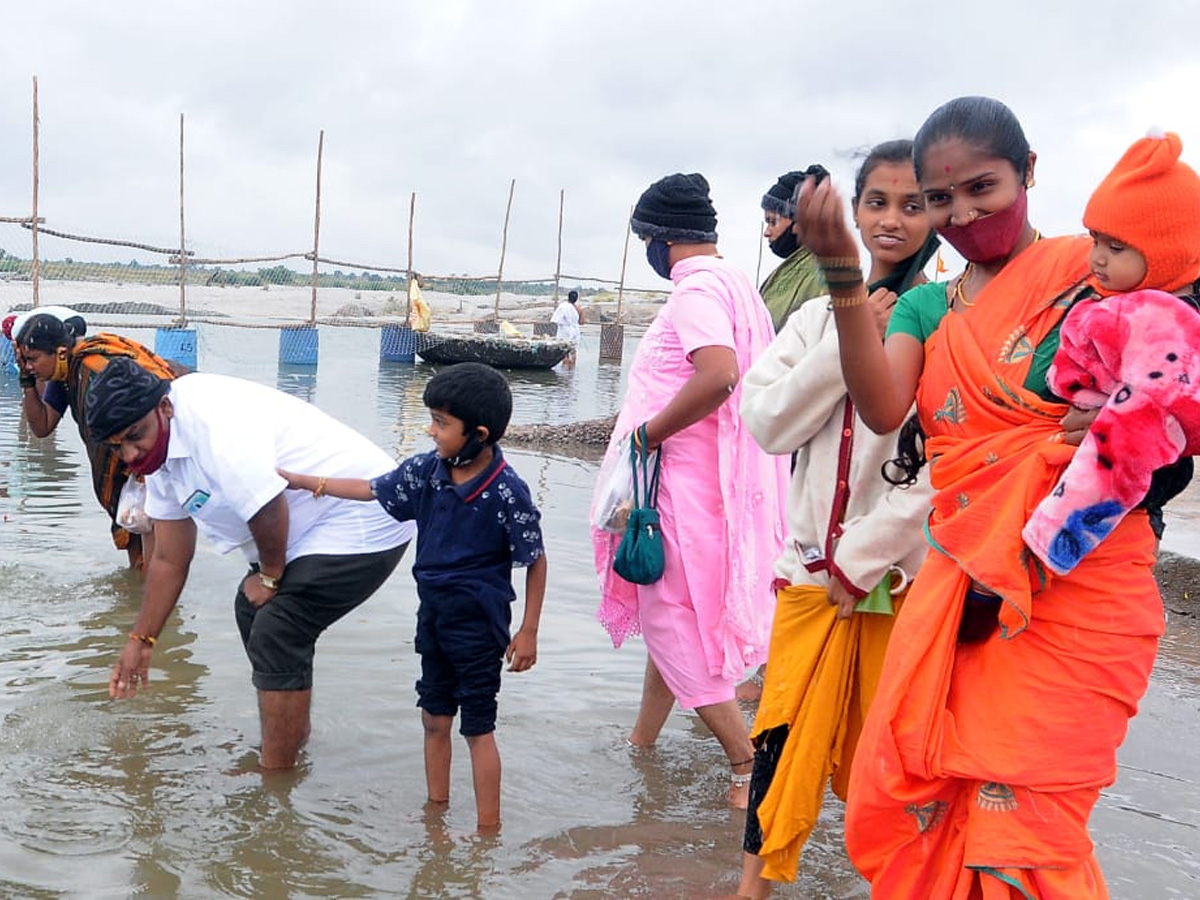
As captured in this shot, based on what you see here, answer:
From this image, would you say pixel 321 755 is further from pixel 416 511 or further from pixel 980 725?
pixel 980 725

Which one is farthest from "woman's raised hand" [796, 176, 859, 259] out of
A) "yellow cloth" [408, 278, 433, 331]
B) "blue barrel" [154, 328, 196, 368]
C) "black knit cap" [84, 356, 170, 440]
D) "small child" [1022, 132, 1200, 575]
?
"yellow cloth" [408, 278, 433, 331]

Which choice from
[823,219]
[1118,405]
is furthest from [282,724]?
[1118,405]

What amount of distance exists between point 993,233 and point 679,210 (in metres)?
1.78

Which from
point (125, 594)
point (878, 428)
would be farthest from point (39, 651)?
point (878, 428)

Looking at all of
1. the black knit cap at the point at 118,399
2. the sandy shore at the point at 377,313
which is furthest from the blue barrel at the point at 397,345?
the black knit cap at the point at 118,399

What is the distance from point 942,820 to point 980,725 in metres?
0.23

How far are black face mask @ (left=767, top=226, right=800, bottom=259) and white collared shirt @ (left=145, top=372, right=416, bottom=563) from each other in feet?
5.14

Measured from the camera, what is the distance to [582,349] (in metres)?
40.1

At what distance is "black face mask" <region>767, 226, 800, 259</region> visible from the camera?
423cm

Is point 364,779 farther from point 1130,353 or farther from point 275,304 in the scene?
point 275,304

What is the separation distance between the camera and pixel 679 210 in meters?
3.99

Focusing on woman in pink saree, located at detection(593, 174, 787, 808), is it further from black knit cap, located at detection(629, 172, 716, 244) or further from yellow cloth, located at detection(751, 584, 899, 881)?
yellow cloth, located at detection(751, 584, 899, 881)

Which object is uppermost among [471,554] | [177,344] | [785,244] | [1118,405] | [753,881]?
[785,244]

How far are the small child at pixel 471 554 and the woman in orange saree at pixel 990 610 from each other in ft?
4.63
